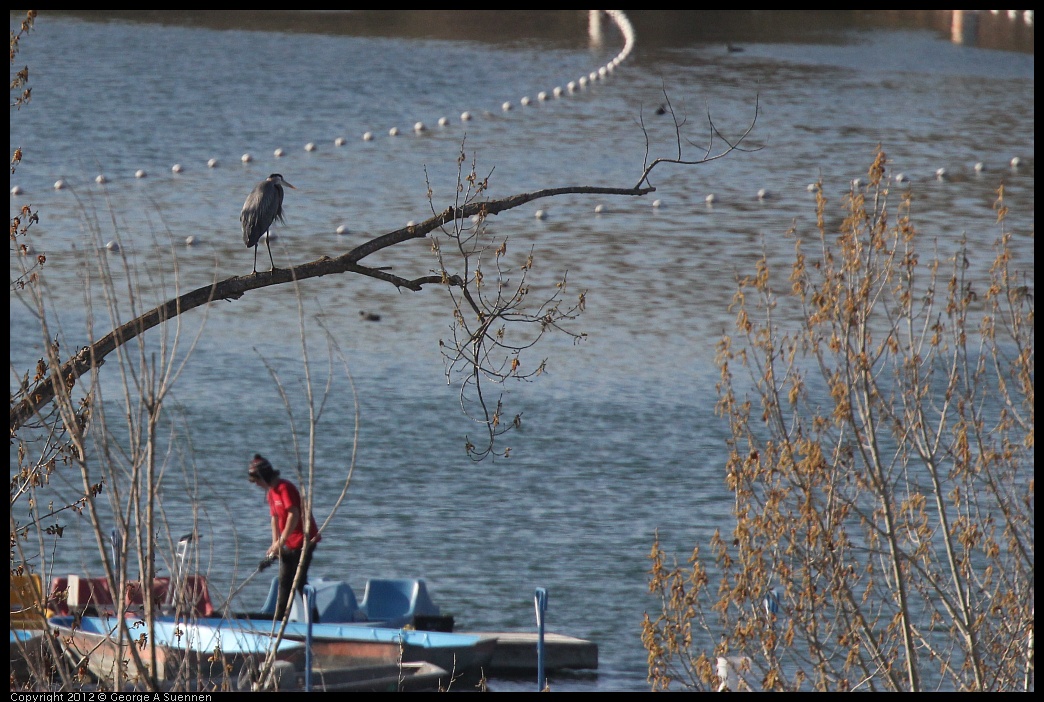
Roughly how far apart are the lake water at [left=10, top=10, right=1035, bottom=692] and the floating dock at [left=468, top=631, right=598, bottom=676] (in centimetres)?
13

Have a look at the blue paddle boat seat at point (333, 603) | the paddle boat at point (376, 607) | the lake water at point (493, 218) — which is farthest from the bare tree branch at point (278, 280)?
the blue paddle boat seat at point (333, 603)

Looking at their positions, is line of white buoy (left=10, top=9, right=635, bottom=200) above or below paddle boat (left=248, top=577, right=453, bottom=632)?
above

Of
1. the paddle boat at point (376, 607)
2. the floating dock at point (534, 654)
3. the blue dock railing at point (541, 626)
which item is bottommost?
the floating dock at point (534, 654)

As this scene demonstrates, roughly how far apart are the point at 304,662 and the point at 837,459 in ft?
14.9

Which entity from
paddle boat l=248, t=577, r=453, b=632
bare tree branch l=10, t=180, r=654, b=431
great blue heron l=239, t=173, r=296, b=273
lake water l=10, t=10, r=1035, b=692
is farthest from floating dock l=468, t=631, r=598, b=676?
bare tree branch l=10, t=180, r=654, b=431

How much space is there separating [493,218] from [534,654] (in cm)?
1827

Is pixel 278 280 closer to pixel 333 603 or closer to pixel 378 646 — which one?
pixel 378 646

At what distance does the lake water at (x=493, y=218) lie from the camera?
50.3 ft

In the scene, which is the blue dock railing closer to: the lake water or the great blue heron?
the lake water

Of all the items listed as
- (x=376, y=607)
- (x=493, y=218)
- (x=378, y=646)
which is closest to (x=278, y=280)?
(x=378, y=646)

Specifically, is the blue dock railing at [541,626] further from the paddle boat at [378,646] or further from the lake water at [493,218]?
the lake water at [493,218]

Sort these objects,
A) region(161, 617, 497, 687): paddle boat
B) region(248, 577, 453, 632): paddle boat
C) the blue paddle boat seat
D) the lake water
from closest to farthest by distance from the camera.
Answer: region(161, 617, 497, 687): paddle boat
region(248, 577, 453, 632): paddle boat
the blue paddle boat seat
the lake water

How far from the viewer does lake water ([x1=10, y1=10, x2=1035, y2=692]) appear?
1533 cm

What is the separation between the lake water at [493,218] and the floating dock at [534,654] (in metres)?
0.13
